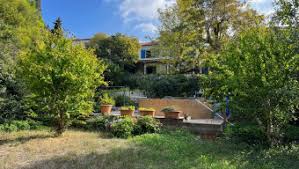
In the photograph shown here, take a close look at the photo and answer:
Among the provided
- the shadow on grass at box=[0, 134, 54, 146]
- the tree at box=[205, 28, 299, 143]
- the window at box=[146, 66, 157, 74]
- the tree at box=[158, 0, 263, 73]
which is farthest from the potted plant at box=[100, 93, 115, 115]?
the window at box=[146, 66, 157, 74]

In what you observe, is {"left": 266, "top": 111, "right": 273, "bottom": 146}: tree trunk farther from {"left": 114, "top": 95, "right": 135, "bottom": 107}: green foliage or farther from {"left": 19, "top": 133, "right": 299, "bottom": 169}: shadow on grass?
{"left": 114, "top": 95, "right": 135, "bottom": 107}: green foliage

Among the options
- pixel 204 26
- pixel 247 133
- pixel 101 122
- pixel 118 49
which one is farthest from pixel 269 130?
pixel 118 49

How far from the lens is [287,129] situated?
1004 centimetres

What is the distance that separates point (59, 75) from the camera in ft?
35.2

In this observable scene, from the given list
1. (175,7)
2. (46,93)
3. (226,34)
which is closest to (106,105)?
(46,93)

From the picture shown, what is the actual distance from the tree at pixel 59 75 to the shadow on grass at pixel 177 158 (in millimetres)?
2778

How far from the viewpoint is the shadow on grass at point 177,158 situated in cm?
716

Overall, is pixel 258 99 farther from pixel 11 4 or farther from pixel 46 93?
pixel 11 4

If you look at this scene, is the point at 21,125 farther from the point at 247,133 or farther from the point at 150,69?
the point at 150,69

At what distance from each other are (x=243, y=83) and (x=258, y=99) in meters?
0.63

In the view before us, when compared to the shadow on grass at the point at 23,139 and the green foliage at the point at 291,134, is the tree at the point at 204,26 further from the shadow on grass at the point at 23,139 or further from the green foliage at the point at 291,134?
the shadow on grass at the point at 23,139

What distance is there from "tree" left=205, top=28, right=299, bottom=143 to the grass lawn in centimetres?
95

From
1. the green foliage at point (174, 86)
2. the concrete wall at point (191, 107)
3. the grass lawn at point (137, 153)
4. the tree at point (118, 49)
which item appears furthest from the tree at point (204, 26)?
the grass lawn at point (137, 153)

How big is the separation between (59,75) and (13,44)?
8.93m
